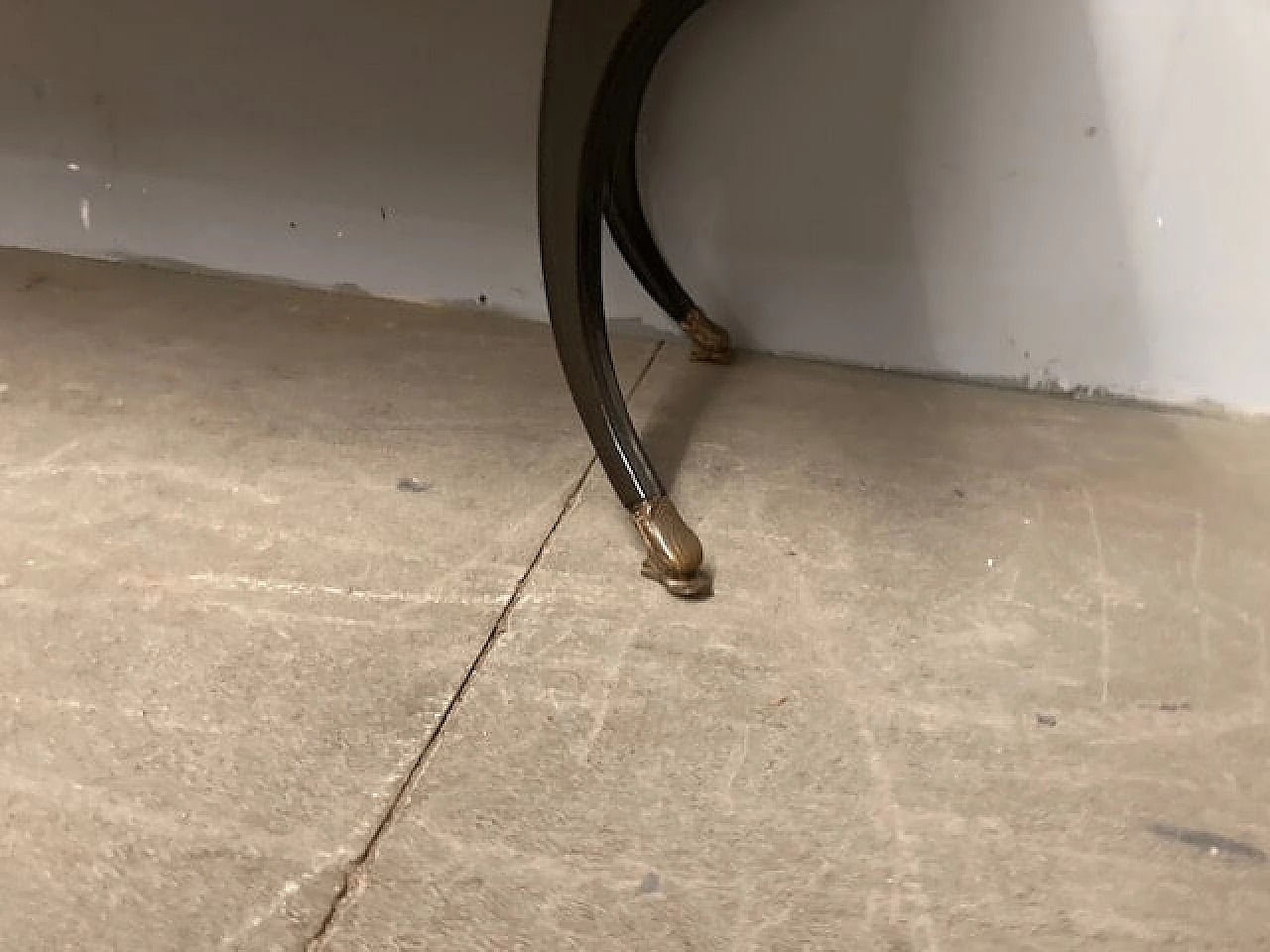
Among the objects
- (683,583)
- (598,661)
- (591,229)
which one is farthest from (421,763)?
(591,229)

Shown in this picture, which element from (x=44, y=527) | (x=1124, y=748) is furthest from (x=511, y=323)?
(x=1124, y=748)

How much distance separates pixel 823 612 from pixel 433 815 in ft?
1.17

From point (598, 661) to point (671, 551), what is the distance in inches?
4.5

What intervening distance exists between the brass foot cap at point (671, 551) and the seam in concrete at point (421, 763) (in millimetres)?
98

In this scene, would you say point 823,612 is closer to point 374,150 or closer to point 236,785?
point 236,785

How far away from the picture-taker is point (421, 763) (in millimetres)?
822

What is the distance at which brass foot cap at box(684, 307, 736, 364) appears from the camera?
1.30 metres

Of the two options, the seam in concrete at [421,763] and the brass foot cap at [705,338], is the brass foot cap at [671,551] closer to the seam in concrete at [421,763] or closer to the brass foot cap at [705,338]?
the seam in concrete at [421,763]

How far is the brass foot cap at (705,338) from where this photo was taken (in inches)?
51.0

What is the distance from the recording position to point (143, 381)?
4.07 ft

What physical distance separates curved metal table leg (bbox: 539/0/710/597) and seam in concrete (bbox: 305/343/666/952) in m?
0.09

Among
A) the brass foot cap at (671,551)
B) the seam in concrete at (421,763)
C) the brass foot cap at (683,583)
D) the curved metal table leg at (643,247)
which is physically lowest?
the seam in concrete at (421,763)

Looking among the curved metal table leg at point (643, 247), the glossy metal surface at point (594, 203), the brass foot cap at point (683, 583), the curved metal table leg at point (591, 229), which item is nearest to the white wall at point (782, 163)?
the curved metal table leg at point (643, 247)

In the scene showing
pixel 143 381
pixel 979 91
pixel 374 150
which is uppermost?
pixel 979 91
